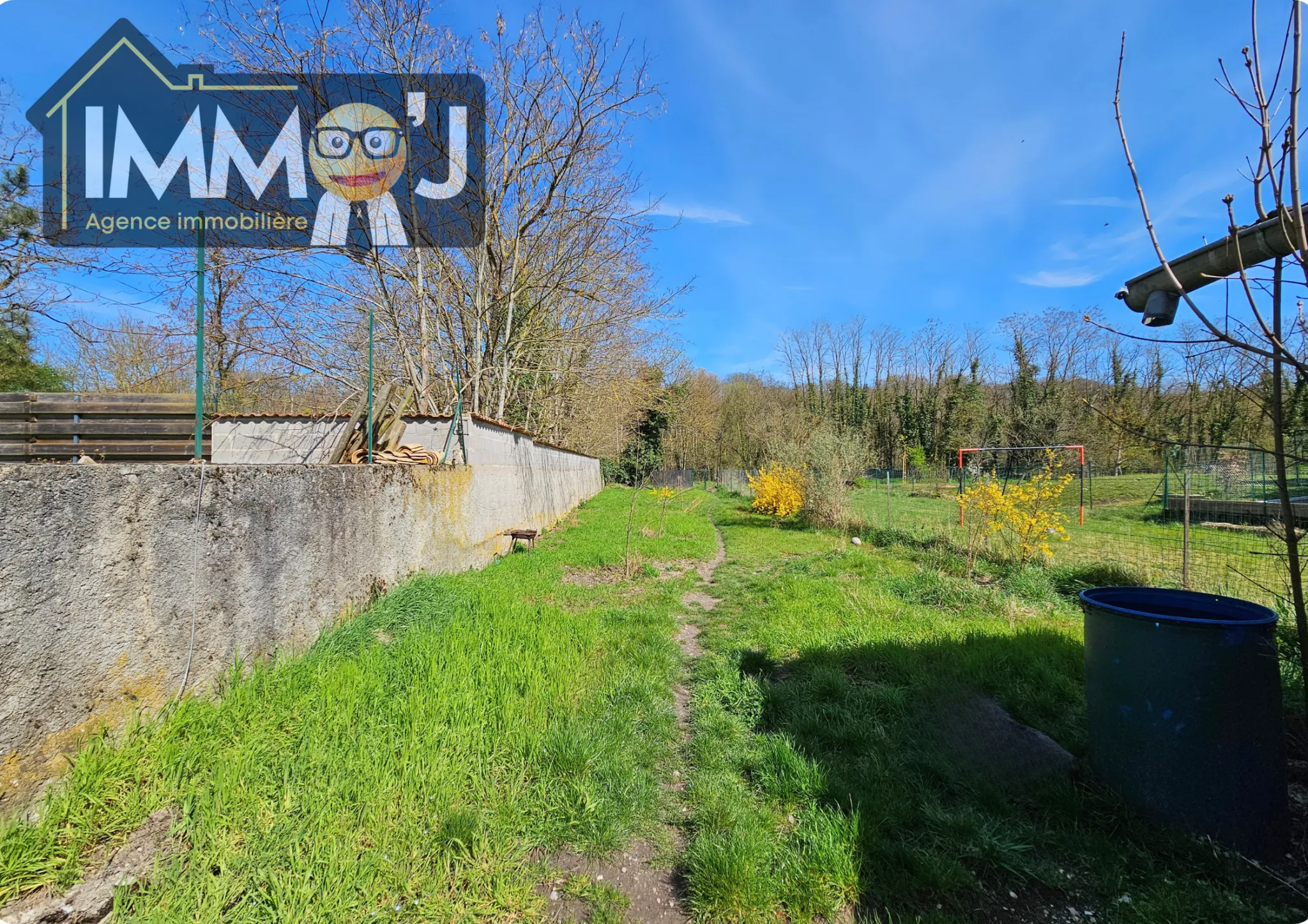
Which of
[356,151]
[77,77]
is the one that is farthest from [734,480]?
[77,77]

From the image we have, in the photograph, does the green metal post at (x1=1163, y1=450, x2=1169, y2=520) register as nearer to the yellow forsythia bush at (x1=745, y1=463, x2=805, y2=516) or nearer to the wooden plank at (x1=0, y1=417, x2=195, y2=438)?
the yellow forsythia bush at (x1=745, y1=463, x2=805, y2=516)

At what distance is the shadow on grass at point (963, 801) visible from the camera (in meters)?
1.77

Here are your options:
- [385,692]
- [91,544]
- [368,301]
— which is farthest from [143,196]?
[385,692]

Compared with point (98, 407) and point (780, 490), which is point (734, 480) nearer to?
point (780, 490)

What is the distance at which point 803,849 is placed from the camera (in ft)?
6.63

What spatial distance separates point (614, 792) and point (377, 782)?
1.06 meters

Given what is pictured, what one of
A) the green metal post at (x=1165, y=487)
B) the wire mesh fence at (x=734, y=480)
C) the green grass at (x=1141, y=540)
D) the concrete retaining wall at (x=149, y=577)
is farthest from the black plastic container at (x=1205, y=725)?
the wire mesh fence at (x=734, y=480)

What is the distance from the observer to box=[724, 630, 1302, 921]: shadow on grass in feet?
5.81

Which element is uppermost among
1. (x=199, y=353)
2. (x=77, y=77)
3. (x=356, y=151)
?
(x=356, y=151)

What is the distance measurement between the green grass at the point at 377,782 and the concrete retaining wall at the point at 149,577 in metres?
0.18

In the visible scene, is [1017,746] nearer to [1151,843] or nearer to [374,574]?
[1151,843]

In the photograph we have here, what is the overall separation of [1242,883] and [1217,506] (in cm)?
1617

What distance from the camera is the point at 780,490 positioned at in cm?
1334

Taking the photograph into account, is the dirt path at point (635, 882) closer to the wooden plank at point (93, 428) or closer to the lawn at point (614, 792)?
the lawn at point (614, 792)
